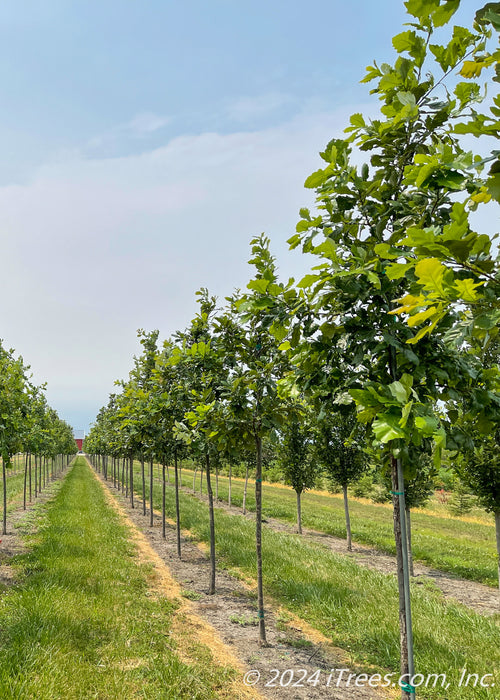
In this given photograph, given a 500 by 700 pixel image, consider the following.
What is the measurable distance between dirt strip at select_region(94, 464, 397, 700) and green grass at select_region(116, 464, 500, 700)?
14.1 inches

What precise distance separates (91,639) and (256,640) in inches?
91.6

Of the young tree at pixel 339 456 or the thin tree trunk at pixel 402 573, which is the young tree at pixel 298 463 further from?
the thin tree trunk at pixel 402 573

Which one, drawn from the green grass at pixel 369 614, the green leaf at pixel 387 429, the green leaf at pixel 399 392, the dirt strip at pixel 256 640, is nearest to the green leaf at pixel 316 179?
the green leaf at pixel 399 392

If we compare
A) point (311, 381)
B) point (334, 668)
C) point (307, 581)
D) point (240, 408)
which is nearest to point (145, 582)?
point (307, 581)

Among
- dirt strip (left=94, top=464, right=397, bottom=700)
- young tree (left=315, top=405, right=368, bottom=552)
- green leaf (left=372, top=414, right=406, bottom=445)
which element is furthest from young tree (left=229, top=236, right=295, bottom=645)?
young tree (left=315, top=405, right=368, bottom=552)

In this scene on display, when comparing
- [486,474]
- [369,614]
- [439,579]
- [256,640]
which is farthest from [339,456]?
[256,640]

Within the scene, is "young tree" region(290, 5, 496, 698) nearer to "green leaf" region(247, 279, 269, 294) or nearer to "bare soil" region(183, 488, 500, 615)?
"green leaf" region(247, 279, 269, 294)

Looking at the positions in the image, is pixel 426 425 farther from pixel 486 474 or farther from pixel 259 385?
pixel 486 474

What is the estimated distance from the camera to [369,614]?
6664mm

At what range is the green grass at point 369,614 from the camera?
532 cm

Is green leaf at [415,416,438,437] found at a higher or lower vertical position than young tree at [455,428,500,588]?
higher

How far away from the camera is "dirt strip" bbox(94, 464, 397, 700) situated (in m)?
4.76

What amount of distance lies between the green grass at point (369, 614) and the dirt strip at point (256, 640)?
0.36m

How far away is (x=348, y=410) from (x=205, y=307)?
5.83 m
